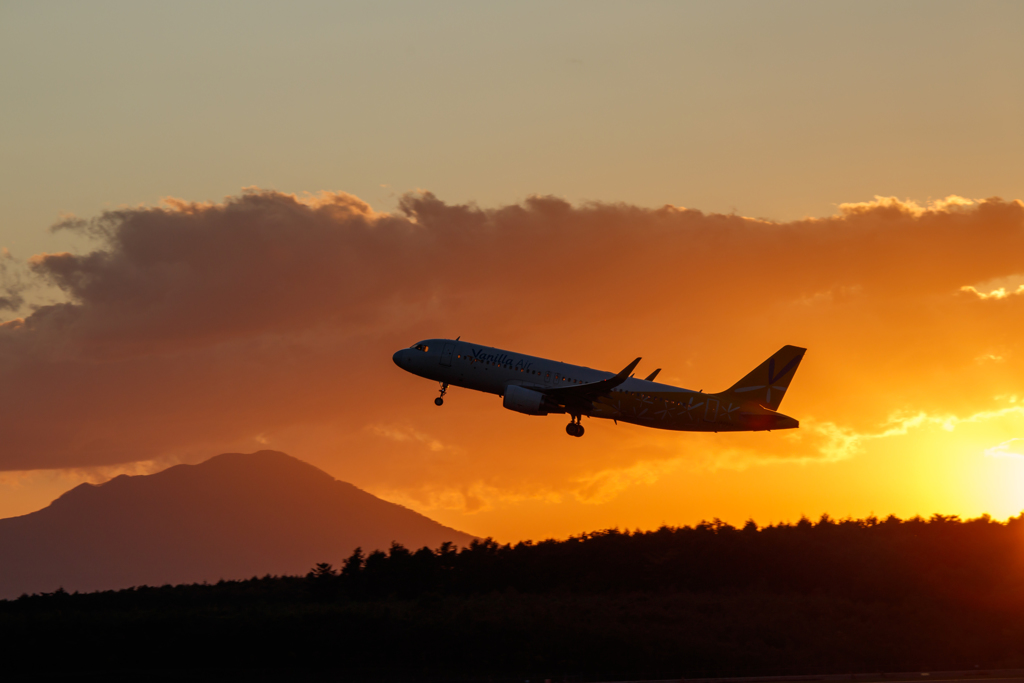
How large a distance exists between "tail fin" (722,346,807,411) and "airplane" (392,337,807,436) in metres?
0.40

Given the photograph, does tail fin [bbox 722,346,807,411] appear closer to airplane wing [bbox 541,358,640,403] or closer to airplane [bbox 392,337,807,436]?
airplane [bbox 392,337,807,436]

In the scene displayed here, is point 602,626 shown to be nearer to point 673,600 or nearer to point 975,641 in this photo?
point 673,600

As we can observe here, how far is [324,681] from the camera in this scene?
56.8 metres

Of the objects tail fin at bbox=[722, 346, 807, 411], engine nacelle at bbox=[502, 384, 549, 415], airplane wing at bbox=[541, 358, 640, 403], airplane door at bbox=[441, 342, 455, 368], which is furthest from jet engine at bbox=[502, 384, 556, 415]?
tail fin at bbox=[722, 346, 807, 411]

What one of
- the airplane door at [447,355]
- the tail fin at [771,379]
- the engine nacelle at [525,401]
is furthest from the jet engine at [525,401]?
the tail fin at [771,379]

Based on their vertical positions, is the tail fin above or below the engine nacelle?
above

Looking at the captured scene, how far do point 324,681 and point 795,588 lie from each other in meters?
55.8

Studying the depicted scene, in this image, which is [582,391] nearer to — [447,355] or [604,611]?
[447,355]

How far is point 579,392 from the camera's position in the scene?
62000 mm

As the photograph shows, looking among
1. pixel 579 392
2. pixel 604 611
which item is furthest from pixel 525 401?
pixel 604 611

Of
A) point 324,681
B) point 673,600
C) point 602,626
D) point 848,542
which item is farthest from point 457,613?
point 848,542

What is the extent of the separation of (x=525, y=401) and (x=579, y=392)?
12.2 ft

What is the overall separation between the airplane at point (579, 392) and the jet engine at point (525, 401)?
13 centimetres

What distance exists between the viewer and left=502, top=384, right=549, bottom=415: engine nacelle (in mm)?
61219
